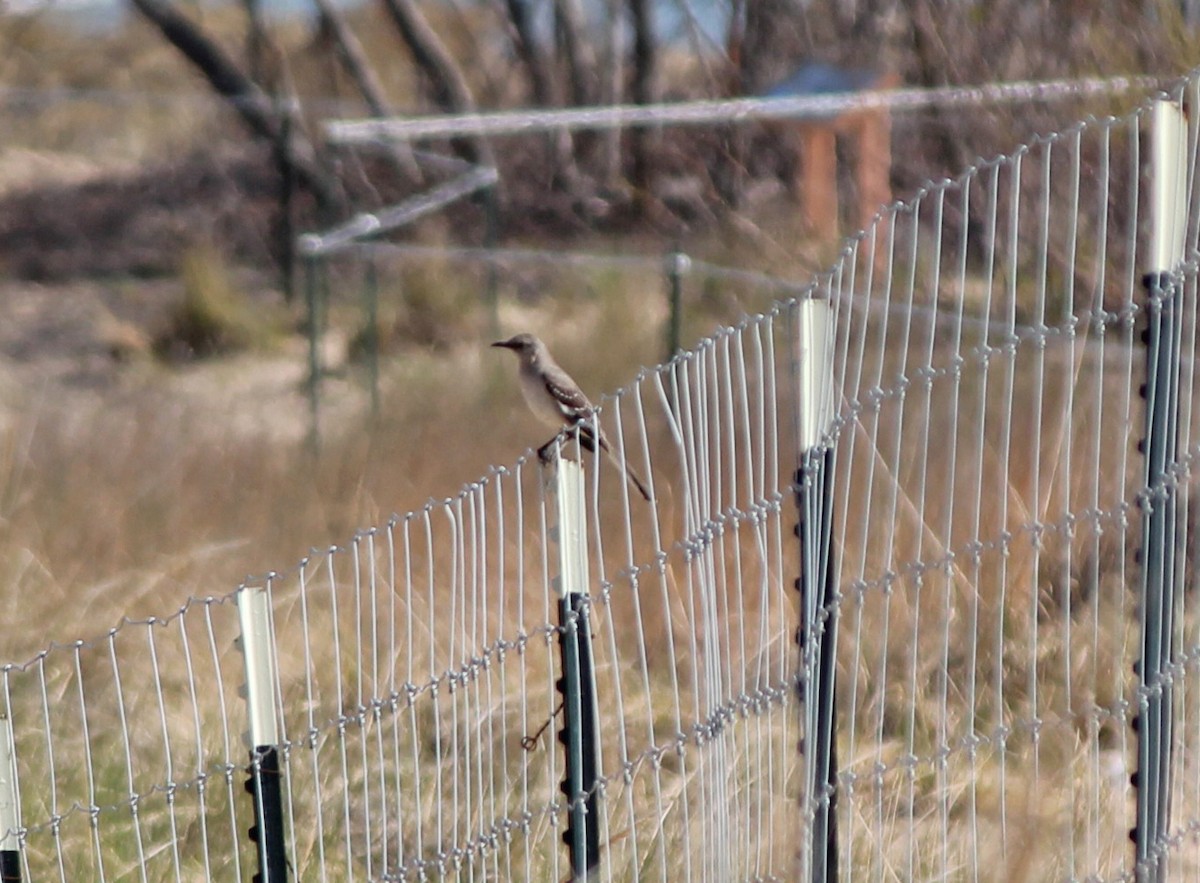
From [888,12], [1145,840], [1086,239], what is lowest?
[1145,840]

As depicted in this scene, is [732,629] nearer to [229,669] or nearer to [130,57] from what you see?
[229,669]

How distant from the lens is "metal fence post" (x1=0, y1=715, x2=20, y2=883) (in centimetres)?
339

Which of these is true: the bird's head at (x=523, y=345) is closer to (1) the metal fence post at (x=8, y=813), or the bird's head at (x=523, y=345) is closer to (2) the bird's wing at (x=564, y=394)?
(2) the bird's wing at (x=564, y=394)

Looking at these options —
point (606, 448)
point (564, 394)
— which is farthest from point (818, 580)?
point (564, 394)

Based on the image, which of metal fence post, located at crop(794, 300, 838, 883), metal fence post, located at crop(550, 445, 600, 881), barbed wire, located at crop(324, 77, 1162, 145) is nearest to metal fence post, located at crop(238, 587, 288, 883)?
metal fence post, located at crop(550, 445, 600, 881)

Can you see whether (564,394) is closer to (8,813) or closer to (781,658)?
(781,658)

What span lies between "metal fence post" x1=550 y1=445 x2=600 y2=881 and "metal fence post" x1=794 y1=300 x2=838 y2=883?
39cm

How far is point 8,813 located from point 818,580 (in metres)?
1.48

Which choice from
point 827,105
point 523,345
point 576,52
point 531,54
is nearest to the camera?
point 523,345

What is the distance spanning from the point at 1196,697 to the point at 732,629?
5.61 ft

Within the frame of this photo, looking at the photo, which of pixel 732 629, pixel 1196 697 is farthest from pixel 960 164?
pixel 1196 697

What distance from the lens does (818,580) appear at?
12.5 feet

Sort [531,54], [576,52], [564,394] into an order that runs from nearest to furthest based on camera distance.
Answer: [564,394] → [576,52] → [531,54]

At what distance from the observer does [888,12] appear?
12.7 m
